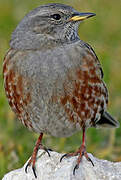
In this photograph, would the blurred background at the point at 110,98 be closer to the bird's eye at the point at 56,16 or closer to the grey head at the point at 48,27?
the grey head at the point at 48,27

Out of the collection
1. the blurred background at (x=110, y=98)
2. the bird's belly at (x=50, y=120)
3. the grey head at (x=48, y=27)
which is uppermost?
the grey head at (x=48, y=27)

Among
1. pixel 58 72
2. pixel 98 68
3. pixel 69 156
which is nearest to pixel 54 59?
pixel 58 72

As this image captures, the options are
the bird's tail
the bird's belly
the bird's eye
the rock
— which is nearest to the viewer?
the rock

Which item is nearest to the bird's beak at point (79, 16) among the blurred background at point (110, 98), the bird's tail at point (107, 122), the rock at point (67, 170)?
the bird's tail at point (107, 122)

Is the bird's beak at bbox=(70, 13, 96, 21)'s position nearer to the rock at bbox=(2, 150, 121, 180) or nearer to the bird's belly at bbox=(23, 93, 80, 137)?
the bird's belly at bbox=(23, 93, 80, 137)

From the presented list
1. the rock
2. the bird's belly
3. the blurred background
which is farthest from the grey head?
the blurred background

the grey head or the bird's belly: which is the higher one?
the grey head

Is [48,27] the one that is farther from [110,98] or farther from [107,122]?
[110,98]
